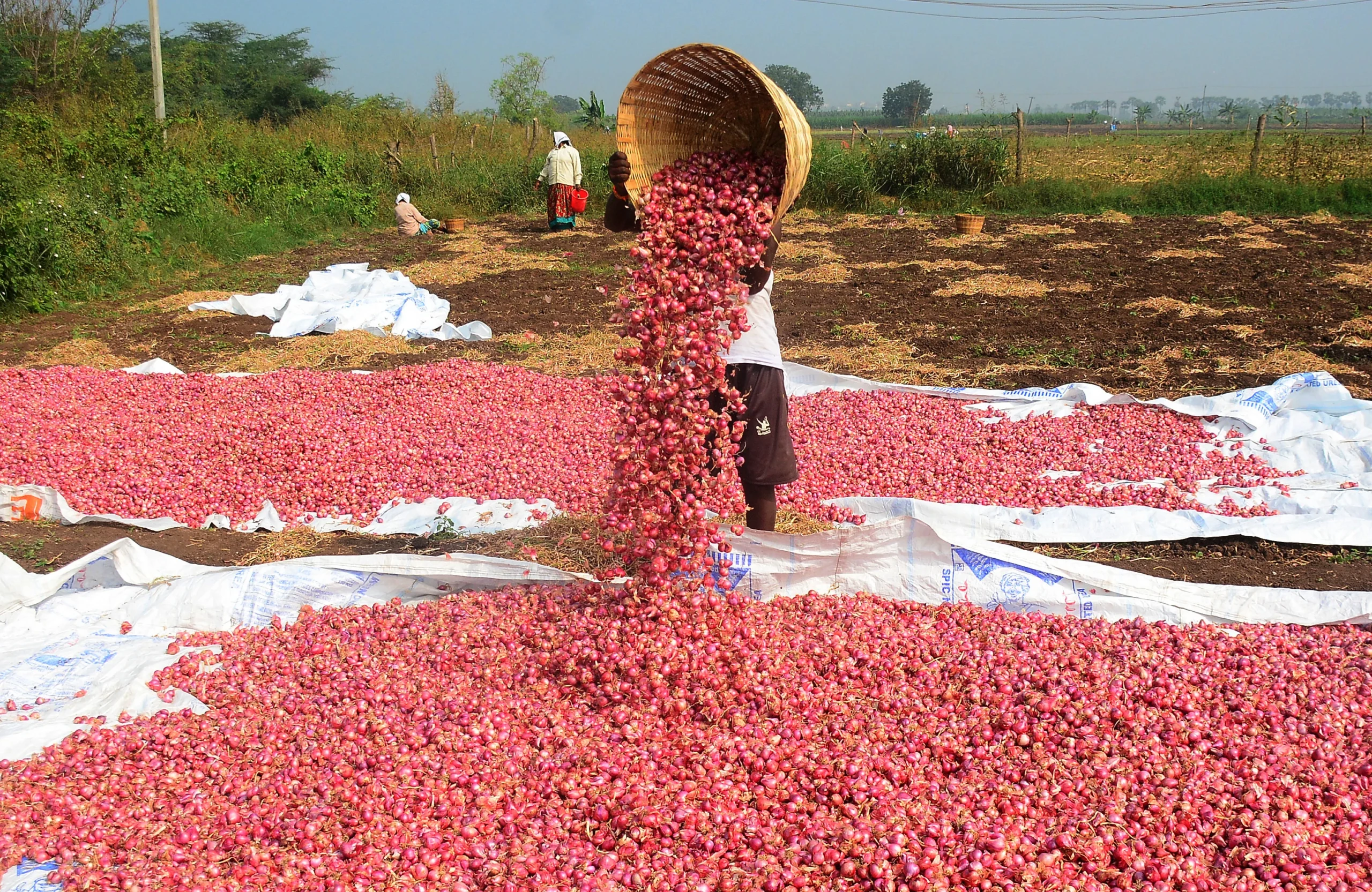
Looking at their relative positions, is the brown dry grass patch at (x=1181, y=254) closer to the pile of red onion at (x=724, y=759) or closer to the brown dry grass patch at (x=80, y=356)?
the pile of red onion at (x=724, y=759)

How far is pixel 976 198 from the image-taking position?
58.5ft

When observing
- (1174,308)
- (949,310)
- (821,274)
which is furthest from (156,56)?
(1174,308)

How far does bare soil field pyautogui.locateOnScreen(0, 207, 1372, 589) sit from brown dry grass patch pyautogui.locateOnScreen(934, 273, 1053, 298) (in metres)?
0.04

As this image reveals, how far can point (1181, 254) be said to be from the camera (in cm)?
1218

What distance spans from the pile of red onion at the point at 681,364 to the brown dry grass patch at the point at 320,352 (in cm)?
572

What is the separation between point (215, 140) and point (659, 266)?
53.0ft

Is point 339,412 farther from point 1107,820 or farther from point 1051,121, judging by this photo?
point 1051,121

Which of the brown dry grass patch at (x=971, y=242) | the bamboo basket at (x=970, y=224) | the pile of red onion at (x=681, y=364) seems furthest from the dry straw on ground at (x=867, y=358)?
the bamboo basket at (x=970, y=224)

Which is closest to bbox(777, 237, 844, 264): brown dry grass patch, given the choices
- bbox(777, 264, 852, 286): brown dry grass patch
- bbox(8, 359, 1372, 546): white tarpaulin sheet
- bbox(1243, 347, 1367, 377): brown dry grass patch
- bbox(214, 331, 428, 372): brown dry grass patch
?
bbox(777, 264, 852, 286): brown dry grass patch

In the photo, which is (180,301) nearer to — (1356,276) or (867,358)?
(867,358)

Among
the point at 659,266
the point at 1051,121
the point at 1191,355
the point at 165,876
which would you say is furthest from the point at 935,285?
the point at 1051,121

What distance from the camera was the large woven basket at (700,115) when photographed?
128 inches

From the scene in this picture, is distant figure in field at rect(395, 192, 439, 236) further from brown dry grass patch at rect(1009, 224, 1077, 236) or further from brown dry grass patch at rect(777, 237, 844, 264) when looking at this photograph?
brown dry grass patch at rect(1009, 224, 1077, 236)

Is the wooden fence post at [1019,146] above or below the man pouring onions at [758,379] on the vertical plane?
above
